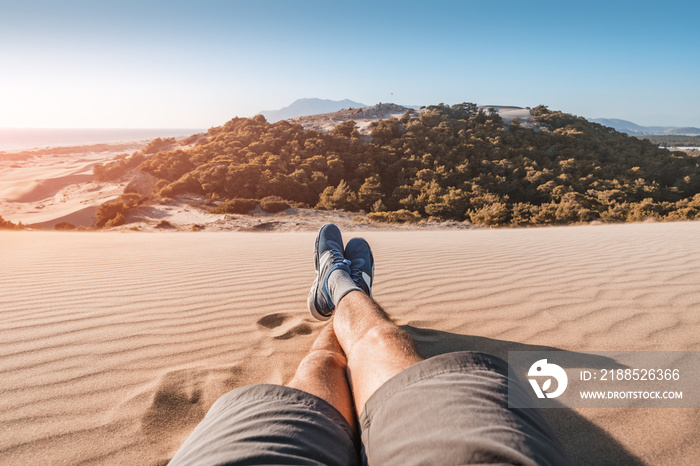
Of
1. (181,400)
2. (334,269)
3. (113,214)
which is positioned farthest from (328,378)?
(113,214)

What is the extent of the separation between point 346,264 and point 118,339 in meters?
1.41

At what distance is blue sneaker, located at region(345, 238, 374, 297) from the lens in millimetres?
2295

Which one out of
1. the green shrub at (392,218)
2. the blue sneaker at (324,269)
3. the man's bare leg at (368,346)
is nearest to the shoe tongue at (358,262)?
the blue sneaker at (324,269)

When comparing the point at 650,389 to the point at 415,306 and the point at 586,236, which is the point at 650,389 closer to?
the point at 415,306

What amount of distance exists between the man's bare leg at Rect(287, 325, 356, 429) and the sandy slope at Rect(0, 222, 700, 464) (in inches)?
11.8

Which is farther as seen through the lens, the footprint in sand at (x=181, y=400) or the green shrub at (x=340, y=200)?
the green shrub at (x=340, y=200)

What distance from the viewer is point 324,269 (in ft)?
7.72

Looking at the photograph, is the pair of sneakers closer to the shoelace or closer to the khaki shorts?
the shoelace

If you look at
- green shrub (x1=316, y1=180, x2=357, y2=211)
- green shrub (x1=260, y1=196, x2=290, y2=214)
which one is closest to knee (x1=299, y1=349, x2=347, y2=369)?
green shrub (x1=260, y1=196, x2=290, y2=214)

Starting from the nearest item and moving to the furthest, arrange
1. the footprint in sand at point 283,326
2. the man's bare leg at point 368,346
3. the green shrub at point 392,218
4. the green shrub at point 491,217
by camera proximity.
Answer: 1. the man's bare leg at point 368,346
2. the footprint in sand at point 283,326
3. the green shrub at point 392,218
4. the green shrub at point 491,217

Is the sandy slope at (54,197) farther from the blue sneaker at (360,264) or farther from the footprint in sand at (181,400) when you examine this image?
the footprint in sand at (181,400)

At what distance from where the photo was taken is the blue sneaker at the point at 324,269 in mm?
2170

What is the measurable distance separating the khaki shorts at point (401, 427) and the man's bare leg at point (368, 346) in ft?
0.54

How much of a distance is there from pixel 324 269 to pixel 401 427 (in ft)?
4.96
